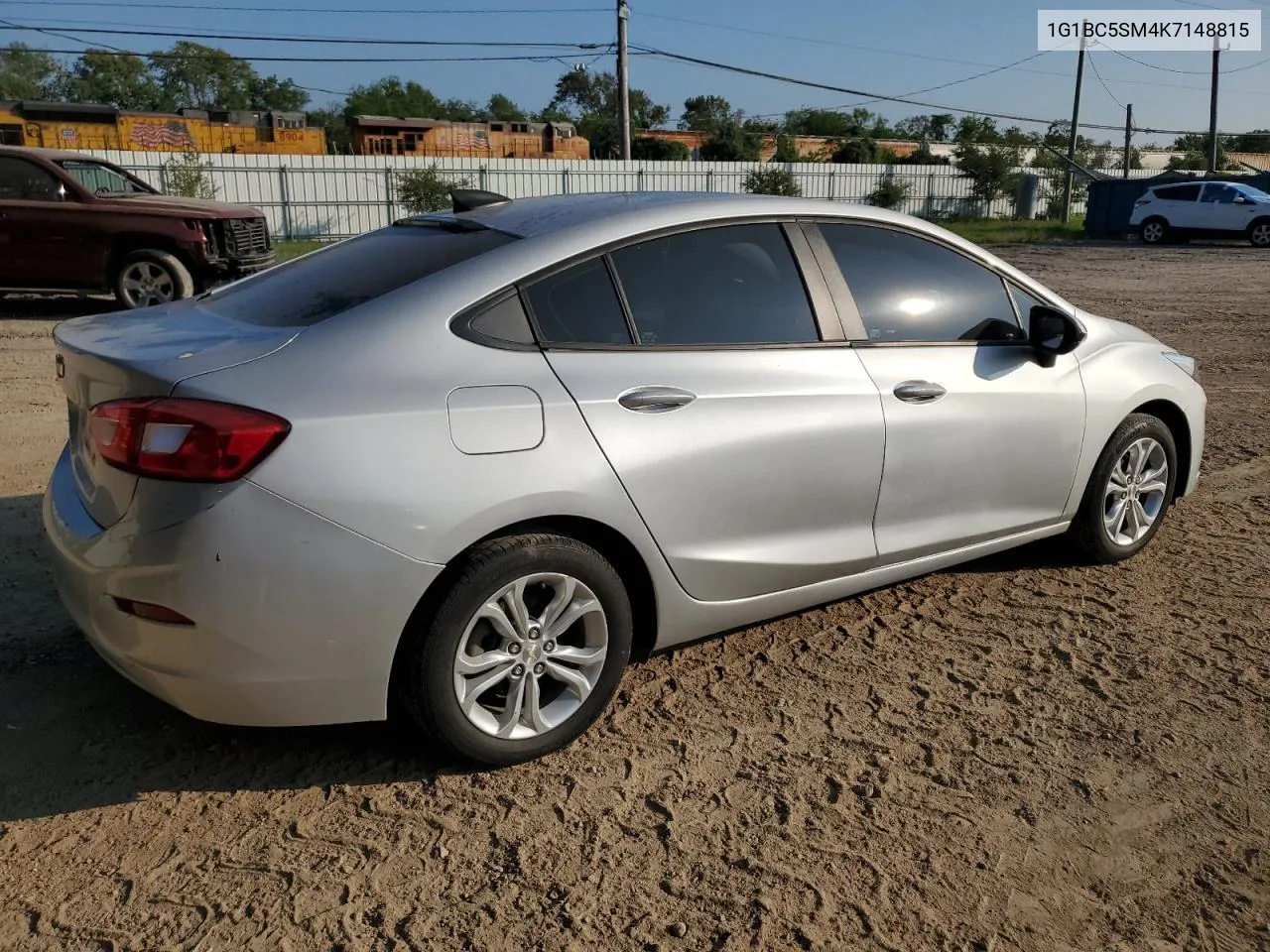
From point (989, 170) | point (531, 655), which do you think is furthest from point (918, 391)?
point (989, 170)

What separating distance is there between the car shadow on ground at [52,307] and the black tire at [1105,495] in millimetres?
10966

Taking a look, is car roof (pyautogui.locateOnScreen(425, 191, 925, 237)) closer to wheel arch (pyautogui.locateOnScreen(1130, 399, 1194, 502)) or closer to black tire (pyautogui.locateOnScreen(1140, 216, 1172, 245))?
wheel arch (pyautogui.locateOnScreen(1130, 399, 1194, 502))

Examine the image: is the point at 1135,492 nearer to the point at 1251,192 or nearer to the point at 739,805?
the point at 739,805

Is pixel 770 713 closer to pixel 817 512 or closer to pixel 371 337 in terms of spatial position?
pixel 817 512

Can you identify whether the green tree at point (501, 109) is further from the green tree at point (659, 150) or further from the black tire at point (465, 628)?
the black tire at point (465, 628)

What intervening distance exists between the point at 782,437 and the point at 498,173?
97.2 ft

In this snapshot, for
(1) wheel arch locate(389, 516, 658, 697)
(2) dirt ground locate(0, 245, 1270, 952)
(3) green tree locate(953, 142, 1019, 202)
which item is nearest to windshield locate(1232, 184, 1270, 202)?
(3) green tree locate(953, 142, 1019, 202)

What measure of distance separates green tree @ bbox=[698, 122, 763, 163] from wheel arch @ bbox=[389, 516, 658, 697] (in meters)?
56.0

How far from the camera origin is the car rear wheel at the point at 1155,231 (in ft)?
93.9

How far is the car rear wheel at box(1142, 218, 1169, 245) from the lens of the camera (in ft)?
93.9

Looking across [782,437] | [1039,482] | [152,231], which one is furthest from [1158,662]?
[152,231]

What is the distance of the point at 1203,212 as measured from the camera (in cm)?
2755

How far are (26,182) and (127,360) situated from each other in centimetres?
1033

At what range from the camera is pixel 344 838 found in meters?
2.78
